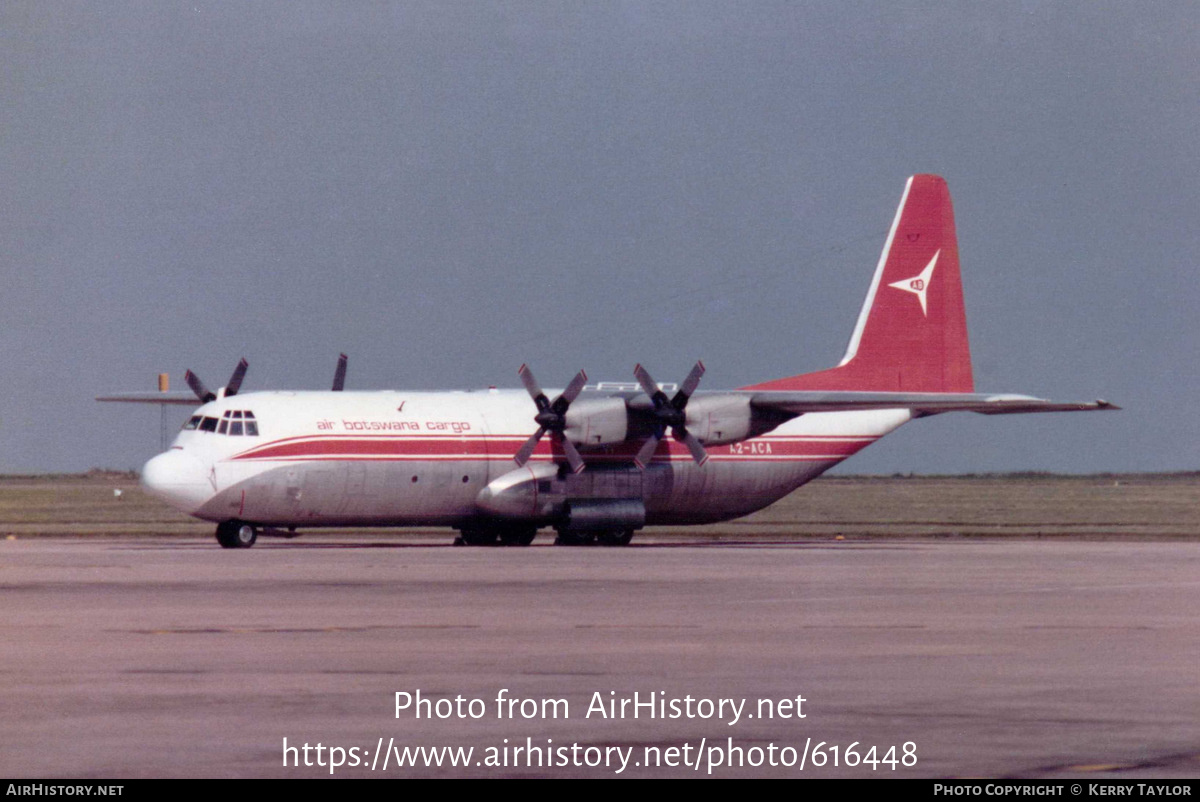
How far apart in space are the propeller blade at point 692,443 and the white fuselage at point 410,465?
1106mm

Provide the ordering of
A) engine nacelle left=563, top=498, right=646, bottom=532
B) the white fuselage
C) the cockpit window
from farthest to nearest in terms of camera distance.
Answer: engine nacelle left=563, top=498, right=646, bottom=532 < the cockpit window < the white fuselage

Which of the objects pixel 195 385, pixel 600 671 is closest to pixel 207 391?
pixel 195 385

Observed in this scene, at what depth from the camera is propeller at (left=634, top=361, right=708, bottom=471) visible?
45.1 m

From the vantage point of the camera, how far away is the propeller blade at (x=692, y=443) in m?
44.9

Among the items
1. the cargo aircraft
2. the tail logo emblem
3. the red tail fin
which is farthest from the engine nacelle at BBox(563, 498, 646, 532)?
the tail logo emblem

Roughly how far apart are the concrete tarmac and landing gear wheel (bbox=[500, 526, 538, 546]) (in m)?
15.7

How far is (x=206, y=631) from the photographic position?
774 inches

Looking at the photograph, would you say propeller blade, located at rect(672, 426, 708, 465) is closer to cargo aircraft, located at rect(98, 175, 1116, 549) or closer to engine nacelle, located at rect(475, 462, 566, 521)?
cargo aircraft, located at rect(98, 175, 1116, 549)

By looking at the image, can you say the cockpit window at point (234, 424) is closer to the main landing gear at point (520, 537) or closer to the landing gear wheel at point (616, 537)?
the main landing gear at point (520, 537)

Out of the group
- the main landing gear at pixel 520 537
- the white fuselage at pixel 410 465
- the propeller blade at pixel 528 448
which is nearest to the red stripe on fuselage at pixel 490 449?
the white fuselage at pixel 410 465

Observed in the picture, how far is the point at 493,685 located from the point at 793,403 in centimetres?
3104

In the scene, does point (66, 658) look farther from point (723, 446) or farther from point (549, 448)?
point (723, 446)

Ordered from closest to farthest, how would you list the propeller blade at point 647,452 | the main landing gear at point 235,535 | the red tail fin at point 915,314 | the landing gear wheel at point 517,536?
1. the main landing gear at point 235,535
2. the propeller blade at point 647,452
3. the landing gear wheel at point 517,536
4. the red tail fin at point 915,314

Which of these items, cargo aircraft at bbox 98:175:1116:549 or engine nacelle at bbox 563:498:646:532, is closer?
cargo aircraft at bbox 98:175:1116:549
